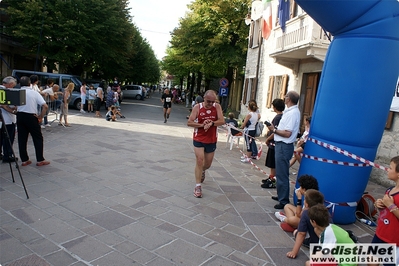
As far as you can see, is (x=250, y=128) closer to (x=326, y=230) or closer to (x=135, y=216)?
(x=135, y=216)

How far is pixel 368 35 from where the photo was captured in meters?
4.15

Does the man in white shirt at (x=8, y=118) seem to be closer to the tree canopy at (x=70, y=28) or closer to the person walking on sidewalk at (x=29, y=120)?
the person walking on sidewalk at (x=29, y=120)

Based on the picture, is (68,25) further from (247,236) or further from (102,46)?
(247,236)

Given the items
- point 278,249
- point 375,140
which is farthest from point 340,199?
point 278,249

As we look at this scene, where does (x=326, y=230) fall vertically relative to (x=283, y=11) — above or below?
below

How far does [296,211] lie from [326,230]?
137 centimetres

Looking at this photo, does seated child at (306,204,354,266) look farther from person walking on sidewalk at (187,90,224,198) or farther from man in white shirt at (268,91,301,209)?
person walking on sidewalk at (187,90,224,198)

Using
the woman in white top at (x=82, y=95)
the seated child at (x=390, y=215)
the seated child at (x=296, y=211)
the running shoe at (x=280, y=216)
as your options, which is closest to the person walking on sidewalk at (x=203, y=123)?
the running shoe at (x=280, y=216)

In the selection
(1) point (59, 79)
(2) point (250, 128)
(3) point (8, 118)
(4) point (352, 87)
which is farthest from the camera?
(1) point (59, 79)

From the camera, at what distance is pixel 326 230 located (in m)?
2.91

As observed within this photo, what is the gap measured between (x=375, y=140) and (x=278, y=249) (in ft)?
6.74

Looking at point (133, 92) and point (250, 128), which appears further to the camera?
point (133, 92)

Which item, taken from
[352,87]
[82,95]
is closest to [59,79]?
[82,95]

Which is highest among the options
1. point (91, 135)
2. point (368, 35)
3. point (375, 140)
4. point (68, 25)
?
point (68, 25)
